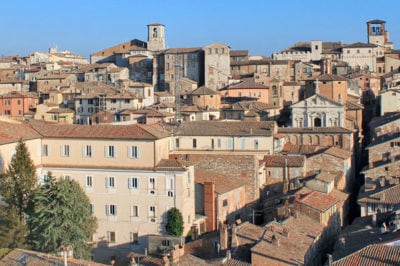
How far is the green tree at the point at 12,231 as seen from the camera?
30.1 metres

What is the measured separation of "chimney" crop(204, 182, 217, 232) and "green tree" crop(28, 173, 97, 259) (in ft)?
19.8

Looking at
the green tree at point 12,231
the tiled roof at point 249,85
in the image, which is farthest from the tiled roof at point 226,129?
the tiled roof at point 249,85

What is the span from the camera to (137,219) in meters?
34.7

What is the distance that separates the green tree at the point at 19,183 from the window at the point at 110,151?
12.4ft

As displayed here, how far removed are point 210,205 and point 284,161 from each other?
7.88 meters

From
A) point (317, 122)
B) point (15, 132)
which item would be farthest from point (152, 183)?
point (317, 122)

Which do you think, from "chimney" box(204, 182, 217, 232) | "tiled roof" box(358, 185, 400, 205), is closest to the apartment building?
"chimney" box(204, 182, 217, 232)

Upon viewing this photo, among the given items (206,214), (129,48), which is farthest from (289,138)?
(129,48)

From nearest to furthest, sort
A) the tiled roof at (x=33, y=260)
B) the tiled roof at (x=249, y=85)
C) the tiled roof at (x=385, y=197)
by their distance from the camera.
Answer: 1. the tiled roof at (x=33, y=260)
2. the tiled roof at (x=385, y=197)
3. the tiled roof at (x=249, y=85)

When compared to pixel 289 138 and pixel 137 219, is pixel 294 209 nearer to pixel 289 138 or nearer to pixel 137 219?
pixel 137 219

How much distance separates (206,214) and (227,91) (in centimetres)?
3836

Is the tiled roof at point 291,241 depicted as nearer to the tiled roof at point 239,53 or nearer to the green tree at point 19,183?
the green tree at point 19,183

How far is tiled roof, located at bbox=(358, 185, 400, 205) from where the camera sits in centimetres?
3150

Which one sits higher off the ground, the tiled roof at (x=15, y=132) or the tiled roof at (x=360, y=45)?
the tiled roof at (x=360, y=45)
